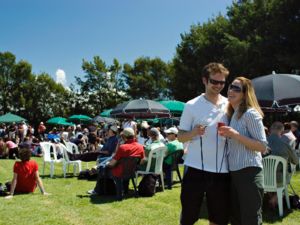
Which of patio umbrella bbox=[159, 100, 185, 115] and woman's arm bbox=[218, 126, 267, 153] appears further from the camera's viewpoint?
patio umbrella bbox=[159, 100, 185, 115]

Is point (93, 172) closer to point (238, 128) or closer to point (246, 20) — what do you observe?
point (238, 128)

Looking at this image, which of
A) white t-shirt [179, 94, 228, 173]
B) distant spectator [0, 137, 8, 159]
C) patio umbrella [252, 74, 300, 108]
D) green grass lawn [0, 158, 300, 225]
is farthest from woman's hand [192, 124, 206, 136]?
distant spectator [0, 137, 8, 159]

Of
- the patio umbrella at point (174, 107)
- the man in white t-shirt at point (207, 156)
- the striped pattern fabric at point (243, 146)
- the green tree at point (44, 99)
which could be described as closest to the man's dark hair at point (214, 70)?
the man in white t-shirt at point (207, 156)

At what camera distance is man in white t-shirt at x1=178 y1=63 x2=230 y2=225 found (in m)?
3.12

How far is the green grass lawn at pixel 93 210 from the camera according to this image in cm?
570

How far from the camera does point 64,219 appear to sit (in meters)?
5.77

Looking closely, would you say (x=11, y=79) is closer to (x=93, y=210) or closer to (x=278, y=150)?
(x=93, y=210)

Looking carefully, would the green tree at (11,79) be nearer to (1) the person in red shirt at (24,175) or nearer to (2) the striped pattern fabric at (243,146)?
(1) the person in red shirt at (24,175)

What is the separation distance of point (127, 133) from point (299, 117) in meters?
17.5

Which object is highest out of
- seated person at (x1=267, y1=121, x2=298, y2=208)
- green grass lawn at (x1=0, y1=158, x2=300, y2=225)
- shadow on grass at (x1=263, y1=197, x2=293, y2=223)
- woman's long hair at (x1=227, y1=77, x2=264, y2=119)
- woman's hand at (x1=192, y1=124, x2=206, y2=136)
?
woman's long hair at (x1=227, y1=77, x2=264, y2=119)

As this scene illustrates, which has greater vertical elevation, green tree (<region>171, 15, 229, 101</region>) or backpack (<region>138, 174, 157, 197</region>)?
green tree (<region>171, 15, 229, 101</region>)

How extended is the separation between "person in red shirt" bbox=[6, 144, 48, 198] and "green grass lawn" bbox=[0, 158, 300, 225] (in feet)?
0.64

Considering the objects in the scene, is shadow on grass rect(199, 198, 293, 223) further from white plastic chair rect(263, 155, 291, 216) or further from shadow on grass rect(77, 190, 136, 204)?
shadow on grass rect(77, 190, 136, 204)

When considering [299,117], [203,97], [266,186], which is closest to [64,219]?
[266,186]
